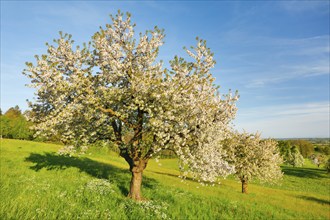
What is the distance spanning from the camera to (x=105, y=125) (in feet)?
63.1

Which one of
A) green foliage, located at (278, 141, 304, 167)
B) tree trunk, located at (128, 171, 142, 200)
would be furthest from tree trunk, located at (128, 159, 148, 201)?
green foliage, located at (278, 141, 304, 167)

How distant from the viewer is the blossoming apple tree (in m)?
16.3

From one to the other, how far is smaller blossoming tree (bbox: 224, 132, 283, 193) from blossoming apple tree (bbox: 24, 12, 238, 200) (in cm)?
1892

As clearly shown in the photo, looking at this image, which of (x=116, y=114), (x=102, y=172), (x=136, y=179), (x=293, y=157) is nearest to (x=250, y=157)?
(x=102, y=172)

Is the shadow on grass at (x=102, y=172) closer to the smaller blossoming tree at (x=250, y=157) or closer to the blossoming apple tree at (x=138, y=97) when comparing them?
the blossoming apple tree at (x=138, y=97)

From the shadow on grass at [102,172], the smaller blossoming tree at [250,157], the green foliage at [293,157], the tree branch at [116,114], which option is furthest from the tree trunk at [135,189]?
the green foliage at [293,157]

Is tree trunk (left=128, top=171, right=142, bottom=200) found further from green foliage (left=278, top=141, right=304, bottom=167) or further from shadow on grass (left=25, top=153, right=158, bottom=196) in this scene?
green foliage (left=278, top=141, right=304, bottom=167)

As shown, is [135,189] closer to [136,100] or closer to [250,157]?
[136,100]

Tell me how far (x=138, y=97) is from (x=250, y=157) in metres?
25.8

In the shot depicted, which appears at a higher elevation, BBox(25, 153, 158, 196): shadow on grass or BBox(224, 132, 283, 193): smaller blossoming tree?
BBox(224, 132, 283, 193): smaller blossoming tree

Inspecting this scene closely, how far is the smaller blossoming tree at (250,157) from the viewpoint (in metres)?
35.9

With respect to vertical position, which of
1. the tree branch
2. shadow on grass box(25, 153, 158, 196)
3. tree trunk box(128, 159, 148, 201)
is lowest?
shadow on grass box(25, 153, 158, 196)

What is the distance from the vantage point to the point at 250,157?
36406 millimetres

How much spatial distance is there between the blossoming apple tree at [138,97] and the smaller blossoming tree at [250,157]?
1892 cm
